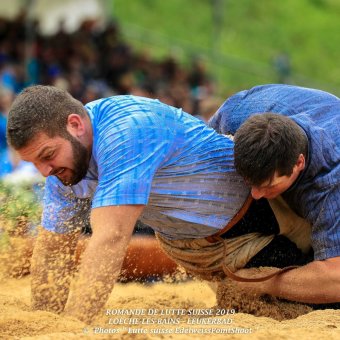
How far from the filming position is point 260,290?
4891 mm

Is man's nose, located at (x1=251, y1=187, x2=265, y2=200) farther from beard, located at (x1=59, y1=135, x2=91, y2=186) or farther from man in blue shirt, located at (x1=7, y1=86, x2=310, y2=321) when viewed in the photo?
beard, located at (x1=59, y1=135, x2=91, y2=186)

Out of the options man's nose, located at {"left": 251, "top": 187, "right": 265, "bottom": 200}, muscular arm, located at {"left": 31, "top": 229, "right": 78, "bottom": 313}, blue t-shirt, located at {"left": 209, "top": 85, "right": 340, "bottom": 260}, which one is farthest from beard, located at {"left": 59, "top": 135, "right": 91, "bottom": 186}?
blue t-shirt, located at {"left": 209, "top": 85, "right": 340, "bottom": 260}

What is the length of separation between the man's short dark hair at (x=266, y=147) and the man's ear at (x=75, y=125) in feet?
2.61

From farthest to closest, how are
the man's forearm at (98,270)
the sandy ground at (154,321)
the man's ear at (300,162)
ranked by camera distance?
1. the man's ear at (300,162)
2. the man's forearm at (98,270)
3. the sandy ground at (154,321)

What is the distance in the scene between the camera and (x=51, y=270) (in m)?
4.87

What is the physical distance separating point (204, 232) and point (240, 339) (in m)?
1.11

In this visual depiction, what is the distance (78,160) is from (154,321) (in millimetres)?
1004

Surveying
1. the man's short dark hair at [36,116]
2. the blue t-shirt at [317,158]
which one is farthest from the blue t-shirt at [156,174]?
the blue t-shirt at [317,158]

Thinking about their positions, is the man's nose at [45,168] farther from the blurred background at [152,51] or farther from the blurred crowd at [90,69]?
the blurred crowd at [90,69]

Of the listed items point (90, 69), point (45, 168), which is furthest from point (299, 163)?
point (90, 69)

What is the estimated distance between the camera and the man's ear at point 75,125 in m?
4.17

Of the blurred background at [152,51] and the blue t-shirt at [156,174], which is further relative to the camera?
the blurred background at [152,51]

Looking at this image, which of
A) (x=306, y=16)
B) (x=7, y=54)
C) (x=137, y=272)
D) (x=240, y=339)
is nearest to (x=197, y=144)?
(x=240, y=339)

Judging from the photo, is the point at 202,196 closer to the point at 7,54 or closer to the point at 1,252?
the point at 1,252
